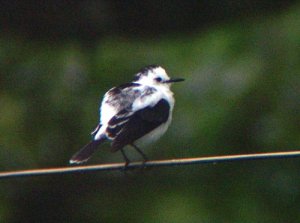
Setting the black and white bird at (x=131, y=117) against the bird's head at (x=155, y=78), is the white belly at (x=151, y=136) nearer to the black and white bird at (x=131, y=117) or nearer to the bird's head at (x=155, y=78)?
the black and white bird at (x=131, y=117)

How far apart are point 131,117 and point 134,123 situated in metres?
0.06

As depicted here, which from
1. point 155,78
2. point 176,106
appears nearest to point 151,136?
point 155,78

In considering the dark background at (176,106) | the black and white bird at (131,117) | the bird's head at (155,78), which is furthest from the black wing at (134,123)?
the dark background at (176,106)

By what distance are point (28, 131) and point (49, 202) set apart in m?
1.04

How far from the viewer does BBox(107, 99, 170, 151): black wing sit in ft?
32.5

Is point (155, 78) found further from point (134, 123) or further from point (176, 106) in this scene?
point (176, 106)

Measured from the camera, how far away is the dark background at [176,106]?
1311 cm

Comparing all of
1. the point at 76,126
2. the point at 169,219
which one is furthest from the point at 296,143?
the point at 76,126

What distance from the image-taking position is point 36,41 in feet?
48.1

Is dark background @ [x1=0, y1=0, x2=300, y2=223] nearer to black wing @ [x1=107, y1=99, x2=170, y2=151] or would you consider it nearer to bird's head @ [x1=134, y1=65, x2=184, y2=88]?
bird's head @ [x1=134, y1=65, x2=184, y2=88]

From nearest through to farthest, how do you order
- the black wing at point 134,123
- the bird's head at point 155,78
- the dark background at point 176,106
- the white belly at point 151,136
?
1. the black wing at point 134,123
2. the white belly at point 151,136
3. the bird's head at point 155,78
4. the dark background at point 176,106

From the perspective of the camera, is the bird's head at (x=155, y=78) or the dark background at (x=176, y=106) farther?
the dark background at (x=176, y=106)

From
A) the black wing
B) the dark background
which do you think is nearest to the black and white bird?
the black wing

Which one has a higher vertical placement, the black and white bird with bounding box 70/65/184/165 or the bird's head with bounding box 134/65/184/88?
the bird's head with bounding box 134/65/184/88
